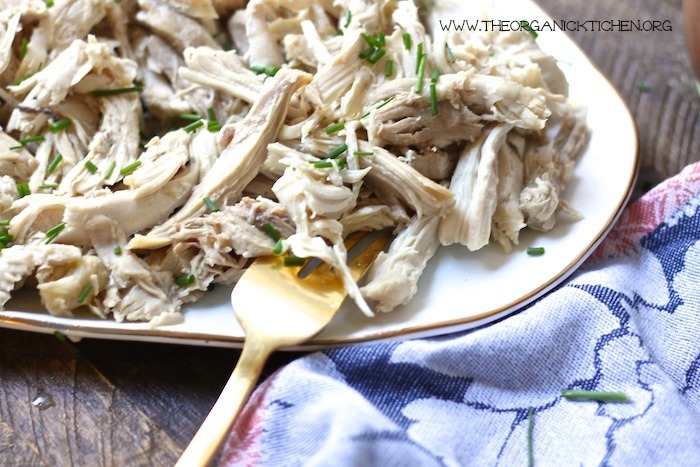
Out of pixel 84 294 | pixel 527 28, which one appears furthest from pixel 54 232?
pixel 527 28

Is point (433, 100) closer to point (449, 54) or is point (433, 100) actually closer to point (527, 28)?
point (449, 54)

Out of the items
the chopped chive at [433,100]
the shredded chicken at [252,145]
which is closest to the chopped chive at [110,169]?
the shredded chicken at [252,145]

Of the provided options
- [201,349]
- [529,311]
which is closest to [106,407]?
A: [201,349]

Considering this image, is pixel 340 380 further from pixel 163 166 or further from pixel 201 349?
pixel 163 166

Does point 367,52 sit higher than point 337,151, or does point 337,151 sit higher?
point 367,52

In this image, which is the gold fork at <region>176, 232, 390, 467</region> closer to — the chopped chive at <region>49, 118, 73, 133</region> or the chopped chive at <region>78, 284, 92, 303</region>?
the chopped chive at <region>78, 284, 92, 303</region>

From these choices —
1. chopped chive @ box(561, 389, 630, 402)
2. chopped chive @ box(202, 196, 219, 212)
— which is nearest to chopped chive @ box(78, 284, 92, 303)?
chopped chive @ box(202, 196, 219, 212)
